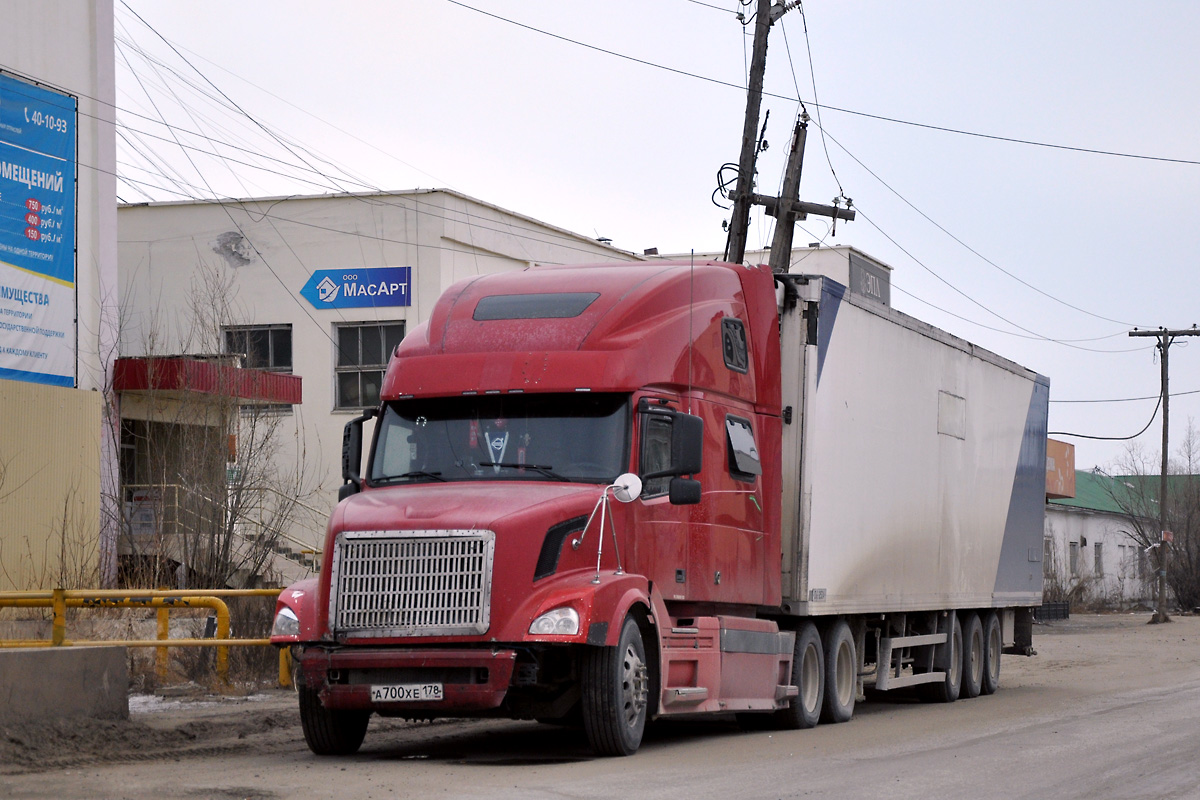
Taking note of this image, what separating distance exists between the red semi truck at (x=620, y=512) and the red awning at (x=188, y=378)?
1197 centimetres

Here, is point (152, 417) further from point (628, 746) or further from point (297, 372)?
point (628, 746)

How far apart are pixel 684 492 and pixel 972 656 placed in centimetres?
974

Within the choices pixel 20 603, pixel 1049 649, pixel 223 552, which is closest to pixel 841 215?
pixel 1049 649

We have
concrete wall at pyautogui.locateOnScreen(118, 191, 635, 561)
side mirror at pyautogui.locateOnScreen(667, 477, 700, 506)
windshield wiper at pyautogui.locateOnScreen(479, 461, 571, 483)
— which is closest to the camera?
windshield wiper at pyautogui.locateOnScreen(479, 461, 571, 483)

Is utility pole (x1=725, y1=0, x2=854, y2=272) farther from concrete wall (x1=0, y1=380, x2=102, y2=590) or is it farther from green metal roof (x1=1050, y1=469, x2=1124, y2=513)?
green metal roof (x1=1050, y1=469, x2=1124, y2=513)

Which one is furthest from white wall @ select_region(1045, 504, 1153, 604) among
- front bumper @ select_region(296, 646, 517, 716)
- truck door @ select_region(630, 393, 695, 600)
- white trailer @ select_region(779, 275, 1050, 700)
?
front bumper @ select_region(296, 646, 517, 716)

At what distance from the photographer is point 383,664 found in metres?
10.6

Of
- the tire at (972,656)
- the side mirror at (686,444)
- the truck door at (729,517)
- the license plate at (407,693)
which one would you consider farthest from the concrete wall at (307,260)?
the license plate at (407,693)

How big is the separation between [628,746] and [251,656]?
695 centimetres

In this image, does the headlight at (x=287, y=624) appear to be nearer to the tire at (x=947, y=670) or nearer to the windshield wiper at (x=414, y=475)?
the windshield wiper at (x=414, y=475)

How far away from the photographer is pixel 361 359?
3381cm

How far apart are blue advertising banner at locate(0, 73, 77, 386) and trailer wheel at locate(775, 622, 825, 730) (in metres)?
14.0

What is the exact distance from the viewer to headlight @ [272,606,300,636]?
11.0m

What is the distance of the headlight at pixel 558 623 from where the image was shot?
34.2ft
